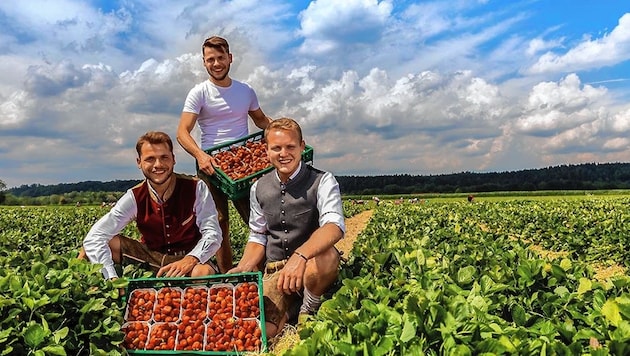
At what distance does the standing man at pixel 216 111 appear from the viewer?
6.23 meters

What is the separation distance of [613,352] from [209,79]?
4987 millimetres

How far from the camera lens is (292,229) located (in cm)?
512

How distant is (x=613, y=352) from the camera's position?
2738 mm

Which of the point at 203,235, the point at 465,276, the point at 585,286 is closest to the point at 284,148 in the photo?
the point at 203,235

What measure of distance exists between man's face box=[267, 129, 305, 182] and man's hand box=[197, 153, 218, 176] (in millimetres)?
1381

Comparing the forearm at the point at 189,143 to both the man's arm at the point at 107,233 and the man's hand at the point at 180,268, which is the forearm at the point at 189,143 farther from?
the man's hand at the point at 180,268

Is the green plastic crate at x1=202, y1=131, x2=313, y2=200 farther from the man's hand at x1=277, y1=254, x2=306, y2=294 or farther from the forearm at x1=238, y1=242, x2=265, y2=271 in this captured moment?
the man's hand at x1=277, y1=254, x2=306, y2=294

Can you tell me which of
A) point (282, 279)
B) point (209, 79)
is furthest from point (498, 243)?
point (209, 79)

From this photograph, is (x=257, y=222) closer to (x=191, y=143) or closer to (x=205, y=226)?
(x=205, y=226)

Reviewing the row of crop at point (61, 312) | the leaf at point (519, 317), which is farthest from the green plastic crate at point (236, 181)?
the leaf at point (519, 317)

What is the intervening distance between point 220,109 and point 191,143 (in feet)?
1.85

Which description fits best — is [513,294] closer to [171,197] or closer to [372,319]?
[372,319]

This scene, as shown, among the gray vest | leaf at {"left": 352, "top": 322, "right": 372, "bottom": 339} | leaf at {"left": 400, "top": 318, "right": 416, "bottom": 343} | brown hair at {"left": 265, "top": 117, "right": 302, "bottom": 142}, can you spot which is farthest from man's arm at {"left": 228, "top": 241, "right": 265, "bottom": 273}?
leaf at {"left": 400, "top": 318, "right": 416, "bottom": 343}

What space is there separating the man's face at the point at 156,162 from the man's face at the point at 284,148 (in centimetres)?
96
